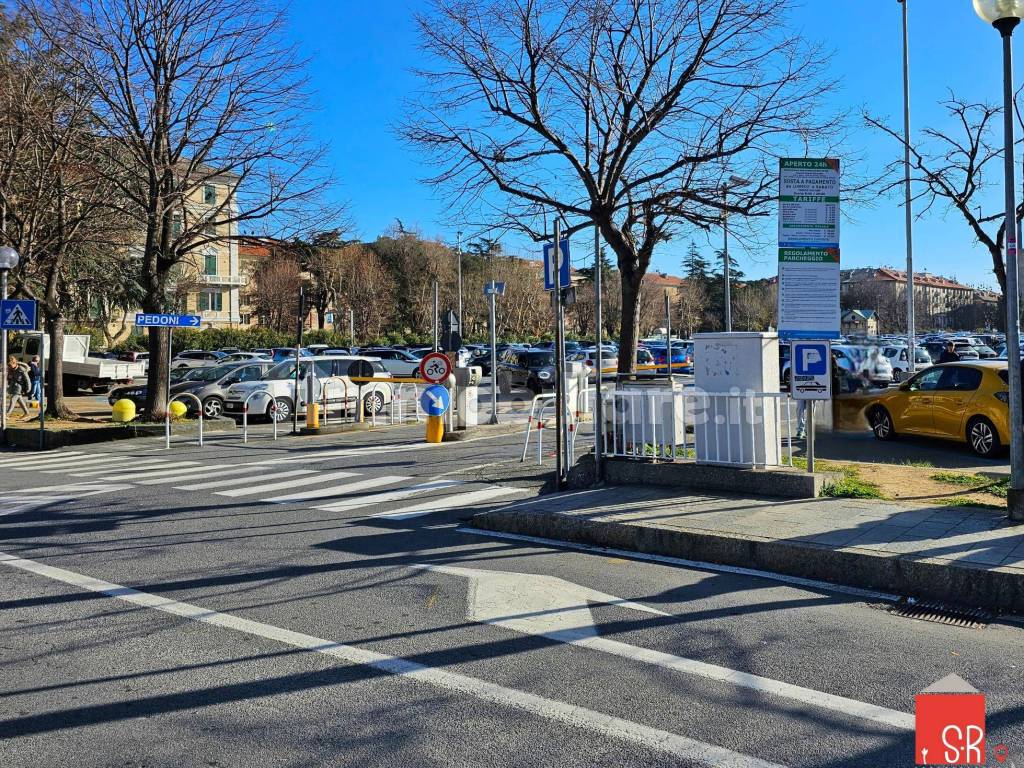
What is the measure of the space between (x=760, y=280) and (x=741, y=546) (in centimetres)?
9462

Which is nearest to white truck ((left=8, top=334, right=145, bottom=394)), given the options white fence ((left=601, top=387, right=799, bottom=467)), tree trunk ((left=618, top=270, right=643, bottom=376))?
tree trunk ((left=618, top=270, right=643, bottom=376))

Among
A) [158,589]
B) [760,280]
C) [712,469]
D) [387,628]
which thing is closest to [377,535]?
[158,589]

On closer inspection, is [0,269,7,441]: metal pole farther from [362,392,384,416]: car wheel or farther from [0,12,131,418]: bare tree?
[362,392,384,416]: car wheel

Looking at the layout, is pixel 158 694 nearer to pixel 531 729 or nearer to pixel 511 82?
pixel 531 729

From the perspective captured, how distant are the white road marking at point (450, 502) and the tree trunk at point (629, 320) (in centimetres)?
291

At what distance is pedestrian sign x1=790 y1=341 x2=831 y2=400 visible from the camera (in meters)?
8.95

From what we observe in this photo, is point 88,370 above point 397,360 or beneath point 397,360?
beneath

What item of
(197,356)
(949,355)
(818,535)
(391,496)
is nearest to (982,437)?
(818,535)

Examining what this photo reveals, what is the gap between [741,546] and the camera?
7.11 meters

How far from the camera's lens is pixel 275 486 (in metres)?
11.8

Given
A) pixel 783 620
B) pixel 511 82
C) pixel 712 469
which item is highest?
pixel 511 82

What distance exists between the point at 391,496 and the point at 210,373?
16.1m

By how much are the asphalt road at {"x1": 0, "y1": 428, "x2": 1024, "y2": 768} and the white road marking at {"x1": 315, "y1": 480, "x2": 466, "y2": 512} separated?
1251mm

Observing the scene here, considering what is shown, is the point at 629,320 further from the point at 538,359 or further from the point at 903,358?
the point at 903,358
